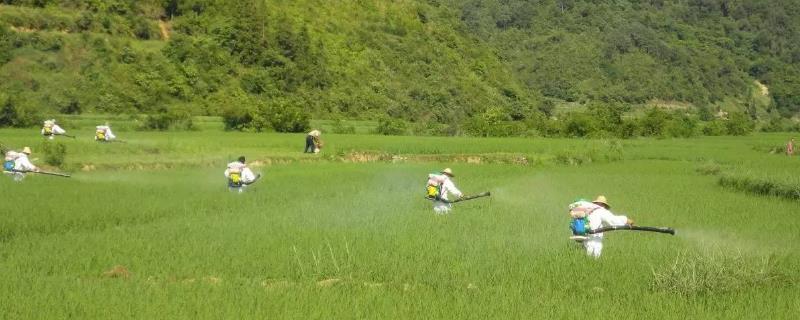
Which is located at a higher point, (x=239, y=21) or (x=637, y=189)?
(x=239, y=21)

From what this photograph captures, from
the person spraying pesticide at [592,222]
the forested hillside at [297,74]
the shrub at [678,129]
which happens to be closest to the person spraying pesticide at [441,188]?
the person spraying pesticide at [592,222]

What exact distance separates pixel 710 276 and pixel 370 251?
404 centimetres

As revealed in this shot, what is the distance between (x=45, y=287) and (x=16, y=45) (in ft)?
124

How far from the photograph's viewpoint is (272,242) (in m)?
10.4

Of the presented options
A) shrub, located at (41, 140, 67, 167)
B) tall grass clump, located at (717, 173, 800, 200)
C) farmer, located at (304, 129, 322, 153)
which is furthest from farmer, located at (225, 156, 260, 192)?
tall grass clump, located at (717, 173, 800, 200)

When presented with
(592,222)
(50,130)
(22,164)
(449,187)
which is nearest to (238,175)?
(22,164)

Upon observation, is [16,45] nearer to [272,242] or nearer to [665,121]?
[272,242]

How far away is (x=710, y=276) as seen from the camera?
7.89 meters

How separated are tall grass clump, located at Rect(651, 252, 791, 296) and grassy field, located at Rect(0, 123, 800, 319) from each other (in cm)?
2

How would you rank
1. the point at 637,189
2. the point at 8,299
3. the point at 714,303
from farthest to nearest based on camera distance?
the point at 637,189 → the point at 714,303 → the point at 8,299

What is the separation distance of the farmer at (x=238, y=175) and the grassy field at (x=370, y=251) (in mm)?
346

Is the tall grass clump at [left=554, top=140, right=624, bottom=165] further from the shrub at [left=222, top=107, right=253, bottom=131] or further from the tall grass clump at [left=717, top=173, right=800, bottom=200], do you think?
the shrub at [left=222, top=107, right=253, bottom=131]

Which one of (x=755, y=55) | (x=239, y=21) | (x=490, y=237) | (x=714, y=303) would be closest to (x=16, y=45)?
(x=239, y=21)

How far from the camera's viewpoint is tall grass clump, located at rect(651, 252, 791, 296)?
7.88m
